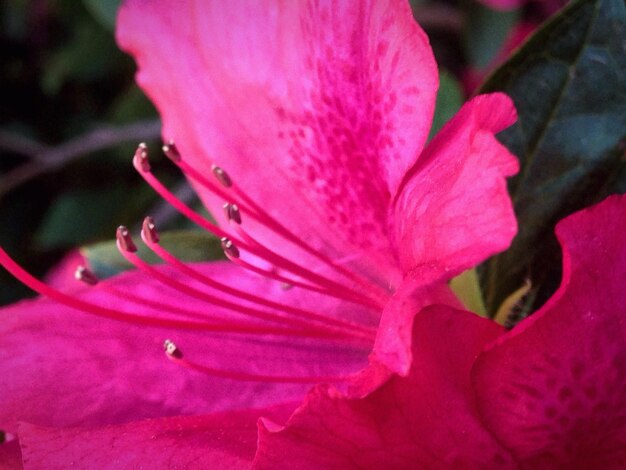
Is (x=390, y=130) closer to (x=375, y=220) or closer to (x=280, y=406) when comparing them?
(x=375, y=220)

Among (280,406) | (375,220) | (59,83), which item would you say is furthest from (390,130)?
(59,83)

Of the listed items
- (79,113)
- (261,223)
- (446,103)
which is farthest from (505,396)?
(79,113)

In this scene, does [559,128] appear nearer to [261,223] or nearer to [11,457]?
[261,223]

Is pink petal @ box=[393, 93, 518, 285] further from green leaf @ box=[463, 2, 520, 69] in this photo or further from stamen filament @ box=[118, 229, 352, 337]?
green leaf @ box=[463, 2, 520, 69]

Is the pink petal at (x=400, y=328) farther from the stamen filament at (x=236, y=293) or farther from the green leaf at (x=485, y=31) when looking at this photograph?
the green leaf at (x=485, y=31)

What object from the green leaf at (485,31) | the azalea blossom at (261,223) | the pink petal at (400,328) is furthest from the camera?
the green leaf at (485,31)

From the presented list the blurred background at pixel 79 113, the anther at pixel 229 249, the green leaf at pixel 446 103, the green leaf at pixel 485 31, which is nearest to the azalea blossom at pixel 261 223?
the anther at pixel 229 249
